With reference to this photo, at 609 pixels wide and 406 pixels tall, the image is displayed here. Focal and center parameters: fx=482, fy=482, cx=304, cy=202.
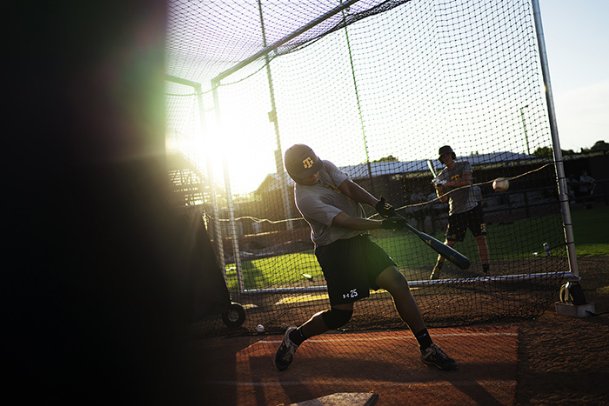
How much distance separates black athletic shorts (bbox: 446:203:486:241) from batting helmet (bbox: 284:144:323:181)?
14.2ft

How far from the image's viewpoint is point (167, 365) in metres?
3.51

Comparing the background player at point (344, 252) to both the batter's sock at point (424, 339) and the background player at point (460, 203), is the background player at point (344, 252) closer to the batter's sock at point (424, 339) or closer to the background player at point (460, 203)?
the batter's sock at point (424, 339)

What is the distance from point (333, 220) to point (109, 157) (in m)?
1.90

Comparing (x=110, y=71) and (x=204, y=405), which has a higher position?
(x=110, y=71)

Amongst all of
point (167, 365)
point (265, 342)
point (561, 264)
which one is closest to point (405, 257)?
point (561, 264)

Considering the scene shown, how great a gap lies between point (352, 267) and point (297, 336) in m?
0.91

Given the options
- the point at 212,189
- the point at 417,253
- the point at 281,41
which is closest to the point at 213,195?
the point at 212,189

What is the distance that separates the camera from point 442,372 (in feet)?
12.4

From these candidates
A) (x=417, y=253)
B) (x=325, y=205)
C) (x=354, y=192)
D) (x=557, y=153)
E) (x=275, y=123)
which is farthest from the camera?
(x=417, y=253)

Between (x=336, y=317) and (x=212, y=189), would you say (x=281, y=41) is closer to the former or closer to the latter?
(x=212, y=189)

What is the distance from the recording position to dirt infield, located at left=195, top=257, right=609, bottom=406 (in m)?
3.27

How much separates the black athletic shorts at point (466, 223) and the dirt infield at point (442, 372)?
228 cm

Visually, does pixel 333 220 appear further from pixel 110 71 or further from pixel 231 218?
pixel 231 218

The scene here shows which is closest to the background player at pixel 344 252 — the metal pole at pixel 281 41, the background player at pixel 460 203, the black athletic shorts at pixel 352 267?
the black athletic shorts at pixel 352 267
